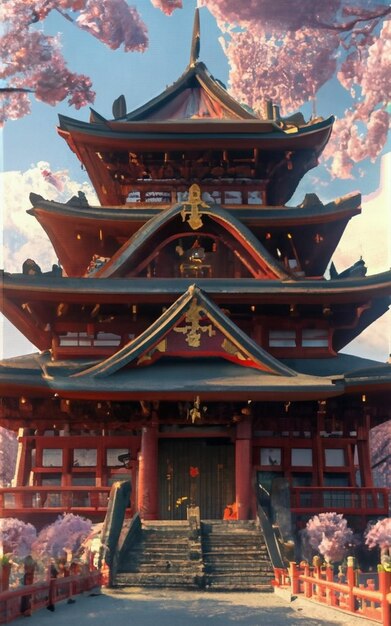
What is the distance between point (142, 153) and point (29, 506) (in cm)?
1418

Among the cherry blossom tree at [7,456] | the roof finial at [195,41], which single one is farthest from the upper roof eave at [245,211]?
the cherry blossom tree at [7,456]

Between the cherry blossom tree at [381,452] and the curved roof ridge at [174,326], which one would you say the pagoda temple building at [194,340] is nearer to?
the curved roof ridge at [174,326]

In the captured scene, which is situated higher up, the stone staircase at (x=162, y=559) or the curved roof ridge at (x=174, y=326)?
the curved roof ridge at (x=174, y=326)

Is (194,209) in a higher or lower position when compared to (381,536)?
higher

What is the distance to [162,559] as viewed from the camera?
57.7 ft

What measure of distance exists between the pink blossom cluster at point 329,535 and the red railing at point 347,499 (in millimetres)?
1399

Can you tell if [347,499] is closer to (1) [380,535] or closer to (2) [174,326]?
(1) [380,535]

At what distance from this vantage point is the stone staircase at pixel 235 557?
16.6 metres

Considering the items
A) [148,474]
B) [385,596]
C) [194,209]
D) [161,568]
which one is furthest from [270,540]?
[194,209]

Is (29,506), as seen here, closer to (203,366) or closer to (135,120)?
(203,366)

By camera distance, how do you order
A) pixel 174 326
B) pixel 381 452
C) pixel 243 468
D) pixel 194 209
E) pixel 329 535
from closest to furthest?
pixel 329 535, pixel 243 468, pixel 174 326, pixel 194 209, pixel 381 452

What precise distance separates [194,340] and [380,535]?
313 inches

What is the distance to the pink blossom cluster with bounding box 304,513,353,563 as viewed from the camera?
1916 centimetres

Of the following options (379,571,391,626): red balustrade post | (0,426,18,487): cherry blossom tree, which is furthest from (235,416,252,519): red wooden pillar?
(0,426,18,487): cherry blossom tree
